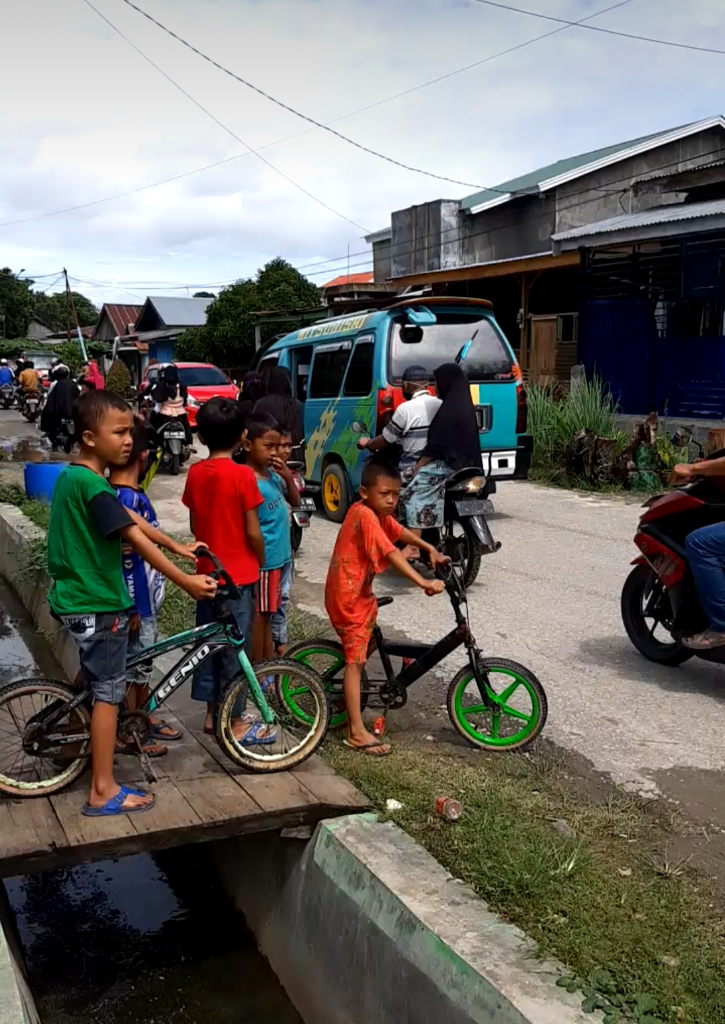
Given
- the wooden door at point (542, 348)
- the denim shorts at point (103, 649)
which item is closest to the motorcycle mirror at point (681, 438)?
the wooden door at point (542, 348)

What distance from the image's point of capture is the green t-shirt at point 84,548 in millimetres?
3441

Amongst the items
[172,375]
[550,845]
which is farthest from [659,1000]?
[172,375]

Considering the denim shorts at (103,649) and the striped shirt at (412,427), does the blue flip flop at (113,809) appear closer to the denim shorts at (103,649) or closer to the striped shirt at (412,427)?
the denim shorts at (103,649)

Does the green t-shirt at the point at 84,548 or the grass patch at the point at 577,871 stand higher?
the green t-shirt at the point at 84,548

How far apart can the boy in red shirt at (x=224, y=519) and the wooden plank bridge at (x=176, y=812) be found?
27 cm

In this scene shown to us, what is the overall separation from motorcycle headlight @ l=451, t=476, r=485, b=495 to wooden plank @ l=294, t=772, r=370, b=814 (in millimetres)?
3338

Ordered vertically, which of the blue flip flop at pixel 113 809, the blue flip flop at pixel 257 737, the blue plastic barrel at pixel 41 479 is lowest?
the blue flip flop at pixel 113 809

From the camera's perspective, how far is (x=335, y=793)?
3713mm

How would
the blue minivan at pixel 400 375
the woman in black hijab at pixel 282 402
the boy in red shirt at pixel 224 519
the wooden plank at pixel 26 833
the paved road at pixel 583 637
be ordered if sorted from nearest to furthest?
1. the wooden plank at pixel 26 833
2. the boy in red shirt at pixel 224 519
3. the paved road at pixel 583 637
4. the woman in black hijab at pixel 282 402
5. the blue minivan at pixel 400 375

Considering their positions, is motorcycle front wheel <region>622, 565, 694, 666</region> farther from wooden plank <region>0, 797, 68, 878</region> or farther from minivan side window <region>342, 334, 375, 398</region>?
minivan side window <region>342, 334, 375, 398</region>

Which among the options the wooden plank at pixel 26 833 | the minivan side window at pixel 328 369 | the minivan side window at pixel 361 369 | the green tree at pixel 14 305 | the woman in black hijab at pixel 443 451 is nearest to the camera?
the wooden plank at pixel 26 833

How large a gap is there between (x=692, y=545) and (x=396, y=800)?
2.20 m

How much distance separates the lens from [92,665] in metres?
3.60

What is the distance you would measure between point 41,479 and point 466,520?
6301mm
